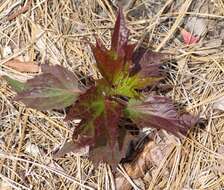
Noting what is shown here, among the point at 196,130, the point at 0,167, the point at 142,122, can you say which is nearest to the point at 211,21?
the point at 196,130

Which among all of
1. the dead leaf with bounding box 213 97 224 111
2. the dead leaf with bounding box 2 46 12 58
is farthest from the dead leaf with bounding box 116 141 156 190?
the dead leaf with bounding box 2 46 12 58

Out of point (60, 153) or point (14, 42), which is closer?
point (60, 153)

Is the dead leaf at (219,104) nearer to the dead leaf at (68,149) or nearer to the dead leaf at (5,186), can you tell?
the dead leaf at (68,149)

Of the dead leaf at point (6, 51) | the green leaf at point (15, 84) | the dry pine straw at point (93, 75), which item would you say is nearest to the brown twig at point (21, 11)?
the dry pine straw at point (93, 75)

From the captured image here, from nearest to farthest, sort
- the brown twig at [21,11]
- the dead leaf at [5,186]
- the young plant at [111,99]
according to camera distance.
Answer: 1. the young plant at [111,99]
2. the dead leaf at [5,186]
3. the brown twig at [21,11]

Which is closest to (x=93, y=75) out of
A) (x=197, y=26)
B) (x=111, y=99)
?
(x=111, y=99)

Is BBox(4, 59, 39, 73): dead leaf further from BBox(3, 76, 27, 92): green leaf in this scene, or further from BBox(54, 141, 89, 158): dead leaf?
BBox(54, 141, 89, 158): dead leaf

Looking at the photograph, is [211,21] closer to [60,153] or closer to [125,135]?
[125,135]
